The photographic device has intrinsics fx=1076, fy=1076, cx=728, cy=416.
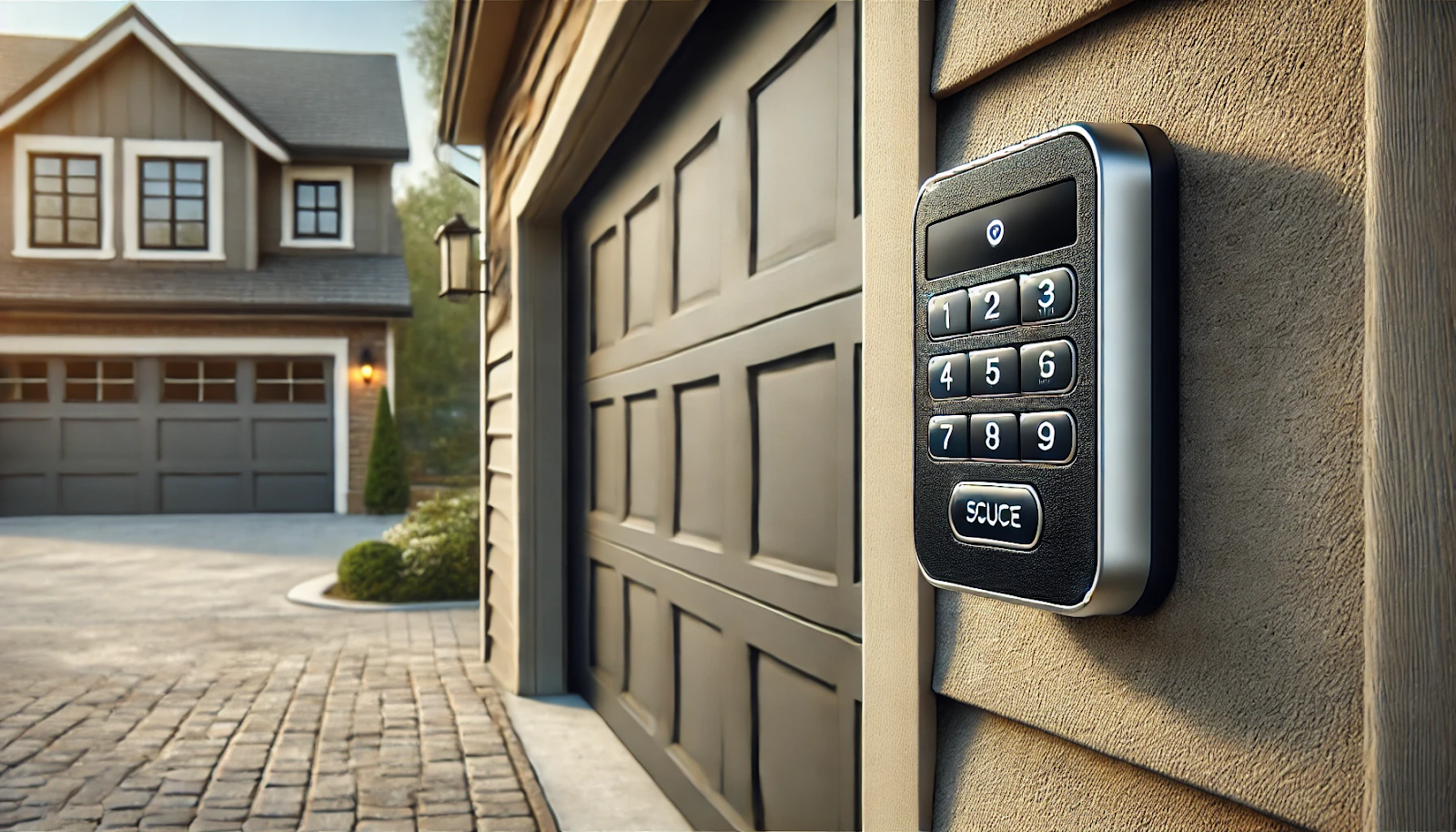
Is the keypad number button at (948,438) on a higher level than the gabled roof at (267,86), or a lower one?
lower

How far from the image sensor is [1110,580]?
0.77 meters

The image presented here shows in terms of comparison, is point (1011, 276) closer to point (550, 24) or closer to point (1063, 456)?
point (1063, 456)

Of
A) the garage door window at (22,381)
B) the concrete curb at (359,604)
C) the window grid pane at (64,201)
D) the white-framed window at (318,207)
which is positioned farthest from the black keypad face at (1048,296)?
the window grid pane at (64,201)

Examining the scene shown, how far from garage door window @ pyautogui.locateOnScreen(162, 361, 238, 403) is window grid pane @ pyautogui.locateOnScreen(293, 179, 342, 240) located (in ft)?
8.05

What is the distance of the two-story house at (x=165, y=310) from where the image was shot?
14883 mm

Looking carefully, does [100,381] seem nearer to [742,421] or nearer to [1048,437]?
[742,421]

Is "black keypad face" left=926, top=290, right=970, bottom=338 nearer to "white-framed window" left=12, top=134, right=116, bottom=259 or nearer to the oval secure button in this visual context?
the oval secure button

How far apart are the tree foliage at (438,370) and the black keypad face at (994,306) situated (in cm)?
2339

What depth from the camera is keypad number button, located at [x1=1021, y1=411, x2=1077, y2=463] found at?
78 cm

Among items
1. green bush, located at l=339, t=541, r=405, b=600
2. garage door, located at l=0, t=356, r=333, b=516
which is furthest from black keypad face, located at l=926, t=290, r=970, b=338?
garage door, located at l=0, t=356, r=333, b=516

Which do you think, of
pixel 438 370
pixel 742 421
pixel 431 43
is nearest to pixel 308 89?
pixel 431 43

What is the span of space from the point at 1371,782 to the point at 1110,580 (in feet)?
0.66

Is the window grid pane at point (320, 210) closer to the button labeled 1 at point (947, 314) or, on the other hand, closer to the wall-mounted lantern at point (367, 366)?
the wall-mounted lantern at point (367, 366)

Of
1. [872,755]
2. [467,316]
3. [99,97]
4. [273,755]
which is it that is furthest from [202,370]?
[872,755]
